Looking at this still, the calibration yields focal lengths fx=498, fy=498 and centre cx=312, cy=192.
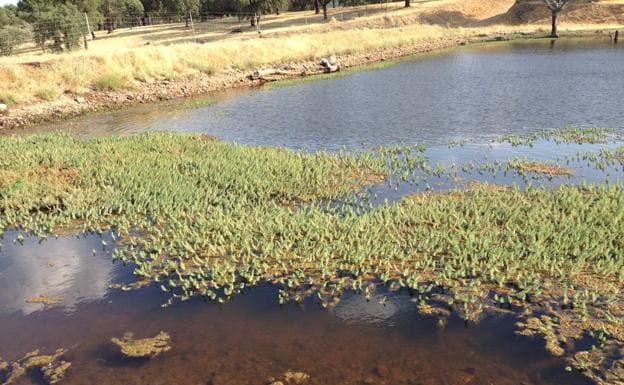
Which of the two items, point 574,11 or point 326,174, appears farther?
point 574,11

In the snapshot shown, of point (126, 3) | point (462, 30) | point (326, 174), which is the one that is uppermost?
point (126, 3)

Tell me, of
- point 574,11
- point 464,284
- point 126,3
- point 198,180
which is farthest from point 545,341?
point 126,3

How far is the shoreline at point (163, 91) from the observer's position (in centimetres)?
2838

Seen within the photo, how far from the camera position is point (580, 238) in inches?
388

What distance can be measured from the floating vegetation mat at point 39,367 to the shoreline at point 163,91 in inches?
878

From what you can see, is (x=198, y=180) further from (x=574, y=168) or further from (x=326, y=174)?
(x=574, y=168)

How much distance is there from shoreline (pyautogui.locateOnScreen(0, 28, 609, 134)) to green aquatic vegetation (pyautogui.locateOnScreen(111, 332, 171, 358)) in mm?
22651

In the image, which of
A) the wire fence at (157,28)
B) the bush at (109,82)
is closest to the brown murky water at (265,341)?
the bush at (109,82)

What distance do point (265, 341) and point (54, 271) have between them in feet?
17.8

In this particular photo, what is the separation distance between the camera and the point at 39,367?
731 cm

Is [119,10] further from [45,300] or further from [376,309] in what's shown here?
[376,309]

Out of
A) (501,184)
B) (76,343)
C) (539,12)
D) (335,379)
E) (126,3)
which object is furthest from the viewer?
(126,3)

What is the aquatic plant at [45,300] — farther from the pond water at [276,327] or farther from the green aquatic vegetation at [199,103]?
the green aquatic vegetation at [199,103]

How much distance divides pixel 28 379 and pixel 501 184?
1211 cm
